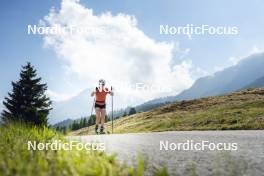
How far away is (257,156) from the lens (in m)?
7.38

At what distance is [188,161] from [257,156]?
145cm

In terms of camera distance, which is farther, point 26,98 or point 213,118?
point 26,98

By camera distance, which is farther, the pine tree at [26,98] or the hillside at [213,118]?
the pine tree at [26,98]
